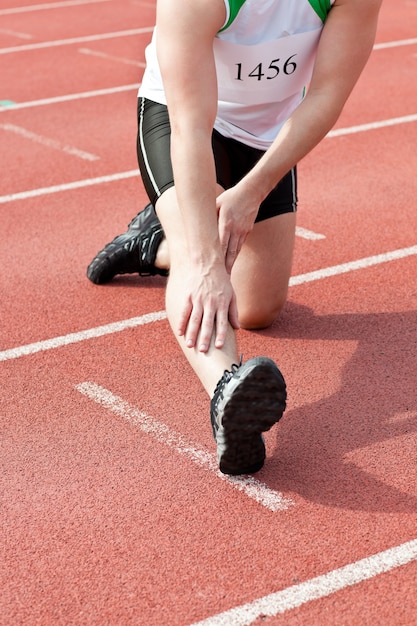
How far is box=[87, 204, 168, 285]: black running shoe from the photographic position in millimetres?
4789

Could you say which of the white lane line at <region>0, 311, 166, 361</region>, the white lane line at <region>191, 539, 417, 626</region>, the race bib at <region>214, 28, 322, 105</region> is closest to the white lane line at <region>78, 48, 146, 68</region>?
the white lane line at <region>0, 311, 166, 361</region>

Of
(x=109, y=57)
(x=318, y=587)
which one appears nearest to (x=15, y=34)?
(x=109, y=57)

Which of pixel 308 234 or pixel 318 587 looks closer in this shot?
pixel 318 587

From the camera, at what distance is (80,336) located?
443cm

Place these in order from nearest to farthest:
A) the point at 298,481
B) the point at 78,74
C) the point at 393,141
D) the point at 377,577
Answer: the point at 377,577 → the point at 298,481 → the point at 393,141 → the point at 78,74

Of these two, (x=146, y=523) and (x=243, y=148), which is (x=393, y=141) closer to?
(x=243, y=148)

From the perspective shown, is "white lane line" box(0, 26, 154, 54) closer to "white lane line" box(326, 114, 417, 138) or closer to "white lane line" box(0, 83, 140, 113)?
"white lane line" box(0, 83, 140, 113)

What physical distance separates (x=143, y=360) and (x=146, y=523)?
1.22 metres

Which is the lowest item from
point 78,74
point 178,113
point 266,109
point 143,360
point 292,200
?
point 78,74

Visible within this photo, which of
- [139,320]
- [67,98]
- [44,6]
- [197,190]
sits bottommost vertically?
[44,6]

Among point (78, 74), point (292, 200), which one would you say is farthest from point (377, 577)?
point (78, 74)

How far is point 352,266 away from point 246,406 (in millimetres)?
2254

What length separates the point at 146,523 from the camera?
3037mm

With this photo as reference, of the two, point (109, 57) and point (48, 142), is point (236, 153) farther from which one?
point (109, 57)
